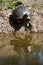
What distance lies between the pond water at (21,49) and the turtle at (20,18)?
45 cm

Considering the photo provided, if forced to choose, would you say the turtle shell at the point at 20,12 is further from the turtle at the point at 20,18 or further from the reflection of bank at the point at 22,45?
the reflection of bank at the point at 22,45

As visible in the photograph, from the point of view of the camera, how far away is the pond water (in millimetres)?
5277

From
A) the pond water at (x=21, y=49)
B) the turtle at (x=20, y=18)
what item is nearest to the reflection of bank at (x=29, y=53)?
the pond water at (x=21, y=49)

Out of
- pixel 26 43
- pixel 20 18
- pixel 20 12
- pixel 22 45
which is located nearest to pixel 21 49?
pixel 22 45

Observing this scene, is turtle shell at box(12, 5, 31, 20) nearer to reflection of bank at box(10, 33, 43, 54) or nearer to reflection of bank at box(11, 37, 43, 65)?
reflection of bank at box(10, 33, 43, 54)

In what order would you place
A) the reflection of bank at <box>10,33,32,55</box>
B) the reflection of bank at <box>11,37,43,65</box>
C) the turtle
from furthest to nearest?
the turtle
the reflection of bank at <box>10,33,32,55</box>
the reflection of bank at <box>11,37,43,65</box>

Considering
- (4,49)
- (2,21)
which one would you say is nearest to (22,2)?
(2,21)

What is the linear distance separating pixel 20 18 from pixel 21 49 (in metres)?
1.67

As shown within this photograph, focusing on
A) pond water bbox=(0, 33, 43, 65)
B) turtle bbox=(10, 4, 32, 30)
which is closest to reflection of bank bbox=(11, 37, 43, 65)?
pond water bbox=(0, 33, 43, 65)

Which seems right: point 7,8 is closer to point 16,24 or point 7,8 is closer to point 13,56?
point 16,24

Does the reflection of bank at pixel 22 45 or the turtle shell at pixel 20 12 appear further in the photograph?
the turtle shell at pixel 20 12

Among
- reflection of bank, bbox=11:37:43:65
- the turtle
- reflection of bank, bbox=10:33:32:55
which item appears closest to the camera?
reflection of bank, bbox=11:37:43:65

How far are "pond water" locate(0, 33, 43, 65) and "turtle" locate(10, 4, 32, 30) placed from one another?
17.8 inches

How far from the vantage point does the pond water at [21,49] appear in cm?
528
